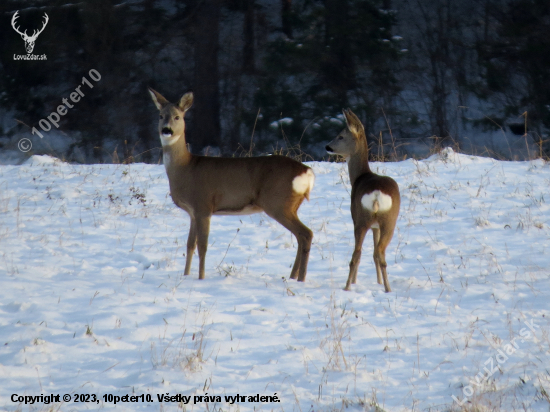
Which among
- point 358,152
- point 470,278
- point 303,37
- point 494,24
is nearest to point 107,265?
point 358,152

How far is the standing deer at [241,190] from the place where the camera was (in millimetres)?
5438

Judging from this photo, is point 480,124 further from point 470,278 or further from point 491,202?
point 470,278

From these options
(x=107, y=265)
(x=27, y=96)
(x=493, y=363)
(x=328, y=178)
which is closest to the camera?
(x=493, y=363)

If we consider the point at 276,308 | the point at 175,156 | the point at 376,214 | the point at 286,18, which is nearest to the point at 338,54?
the point at 286,18

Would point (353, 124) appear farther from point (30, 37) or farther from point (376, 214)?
point (30, 37)

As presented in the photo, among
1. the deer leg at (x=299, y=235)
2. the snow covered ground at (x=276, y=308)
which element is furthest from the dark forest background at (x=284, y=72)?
the deer leg at (x=299, y=235)

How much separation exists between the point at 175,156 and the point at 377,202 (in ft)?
6.03

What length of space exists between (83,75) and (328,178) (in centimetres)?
841

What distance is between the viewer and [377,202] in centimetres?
493

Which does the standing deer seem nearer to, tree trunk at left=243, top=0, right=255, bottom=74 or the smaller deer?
the smaller deer

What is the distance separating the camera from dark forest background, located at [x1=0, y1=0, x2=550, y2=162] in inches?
546

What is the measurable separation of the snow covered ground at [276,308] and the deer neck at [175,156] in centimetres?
86

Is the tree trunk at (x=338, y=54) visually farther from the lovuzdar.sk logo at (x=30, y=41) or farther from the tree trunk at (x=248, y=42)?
the lovuzdar.sk logo at (x=30, y=41)

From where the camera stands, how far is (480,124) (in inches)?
550
